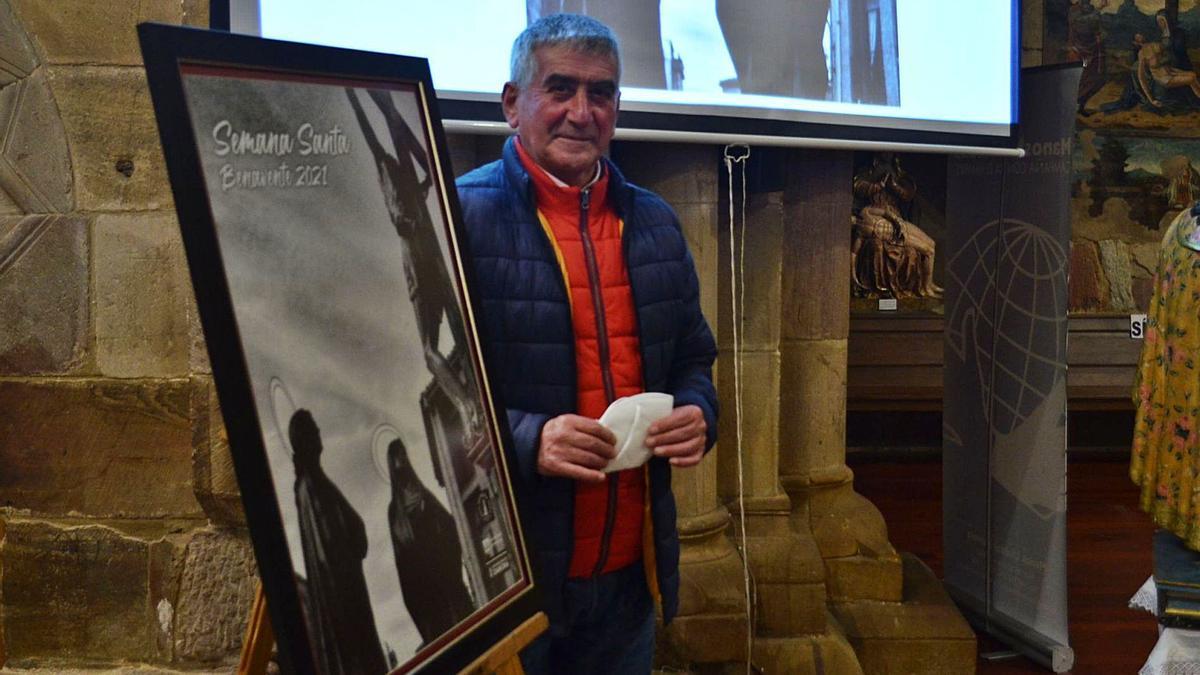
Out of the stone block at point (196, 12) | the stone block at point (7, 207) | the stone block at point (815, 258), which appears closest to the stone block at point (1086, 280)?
the stone block at point (815, 258)

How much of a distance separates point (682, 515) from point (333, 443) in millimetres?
2184

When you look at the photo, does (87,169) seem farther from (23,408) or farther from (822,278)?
(822,278)

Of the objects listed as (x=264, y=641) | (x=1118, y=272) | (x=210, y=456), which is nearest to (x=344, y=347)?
(x=264, y=641)

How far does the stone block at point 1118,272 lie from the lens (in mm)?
8047

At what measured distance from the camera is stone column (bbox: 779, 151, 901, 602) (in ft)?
12.9

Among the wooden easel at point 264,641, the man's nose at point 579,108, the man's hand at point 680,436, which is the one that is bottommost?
the wooden easel at point 264,641

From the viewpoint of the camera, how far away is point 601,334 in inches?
78.9

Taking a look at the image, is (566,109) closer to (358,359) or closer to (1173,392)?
(358,359)

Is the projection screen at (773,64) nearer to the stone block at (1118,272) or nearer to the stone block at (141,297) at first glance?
the stone block at (141,297)

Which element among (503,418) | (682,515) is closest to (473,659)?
(503,418)

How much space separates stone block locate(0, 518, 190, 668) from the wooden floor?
8.60 ft

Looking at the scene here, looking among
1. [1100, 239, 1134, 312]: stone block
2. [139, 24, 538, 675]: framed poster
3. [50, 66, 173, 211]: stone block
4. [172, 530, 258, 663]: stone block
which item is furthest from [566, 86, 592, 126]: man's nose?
[1100, 239, 1134, 312]: stone block

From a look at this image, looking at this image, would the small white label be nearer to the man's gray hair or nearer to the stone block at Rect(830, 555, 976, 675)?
the stone block at Rect(830, 555, 976, 675)

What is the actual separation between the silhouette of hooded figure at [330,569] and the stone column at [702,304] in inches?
82.6
